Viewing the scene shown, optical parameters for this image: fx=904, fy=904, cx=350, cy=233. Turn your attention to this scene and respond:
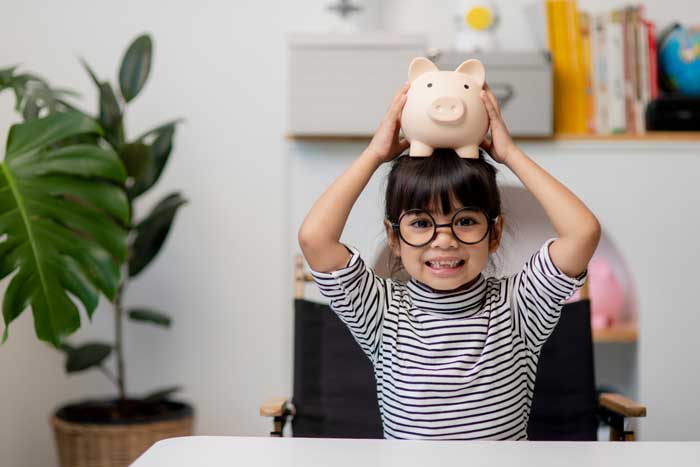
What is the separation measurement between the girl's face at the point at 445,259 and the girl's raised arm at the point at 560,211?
0.10m

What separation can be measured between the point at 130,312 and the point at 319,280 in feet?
4.35

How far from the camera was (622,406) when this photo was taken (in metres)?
1.62

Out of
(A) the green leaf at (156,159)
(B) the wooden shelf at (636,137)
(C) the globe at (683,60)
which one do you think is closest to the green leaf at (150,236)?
(A) the green leaf at (156,159)

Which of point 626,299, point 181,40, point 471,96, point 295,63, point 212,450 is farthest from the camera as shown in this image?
point 181,40

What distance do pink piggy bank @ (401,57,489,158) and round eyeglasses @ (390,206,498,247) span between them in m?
0.09

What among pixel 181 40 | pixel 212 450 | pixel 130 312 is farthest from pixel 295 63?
pixel 212 450

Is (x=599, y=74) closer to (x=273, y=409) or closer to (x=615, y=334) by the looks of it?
(x=615, y=334)

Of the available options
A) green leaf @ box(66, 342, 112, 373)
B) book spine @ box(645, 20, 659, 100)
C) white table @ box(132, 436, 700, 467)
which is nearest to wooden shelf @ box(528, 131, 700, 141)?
book spine @ box(645, 20, 659, 100)

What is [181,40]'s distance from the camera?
9.11ft

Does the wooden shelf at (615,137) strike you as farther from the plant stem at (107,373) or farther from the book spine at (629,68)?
the plant stem at (107,373)

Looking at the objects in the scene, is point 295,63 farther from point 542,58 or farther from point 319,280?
point 319,280

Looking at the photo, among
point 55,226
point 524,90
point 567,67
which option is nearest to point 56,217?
point 55,226

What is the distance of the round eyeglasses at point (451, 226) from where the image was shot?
4.23 ft

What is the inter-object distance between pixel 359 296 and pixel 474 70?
36 cm
